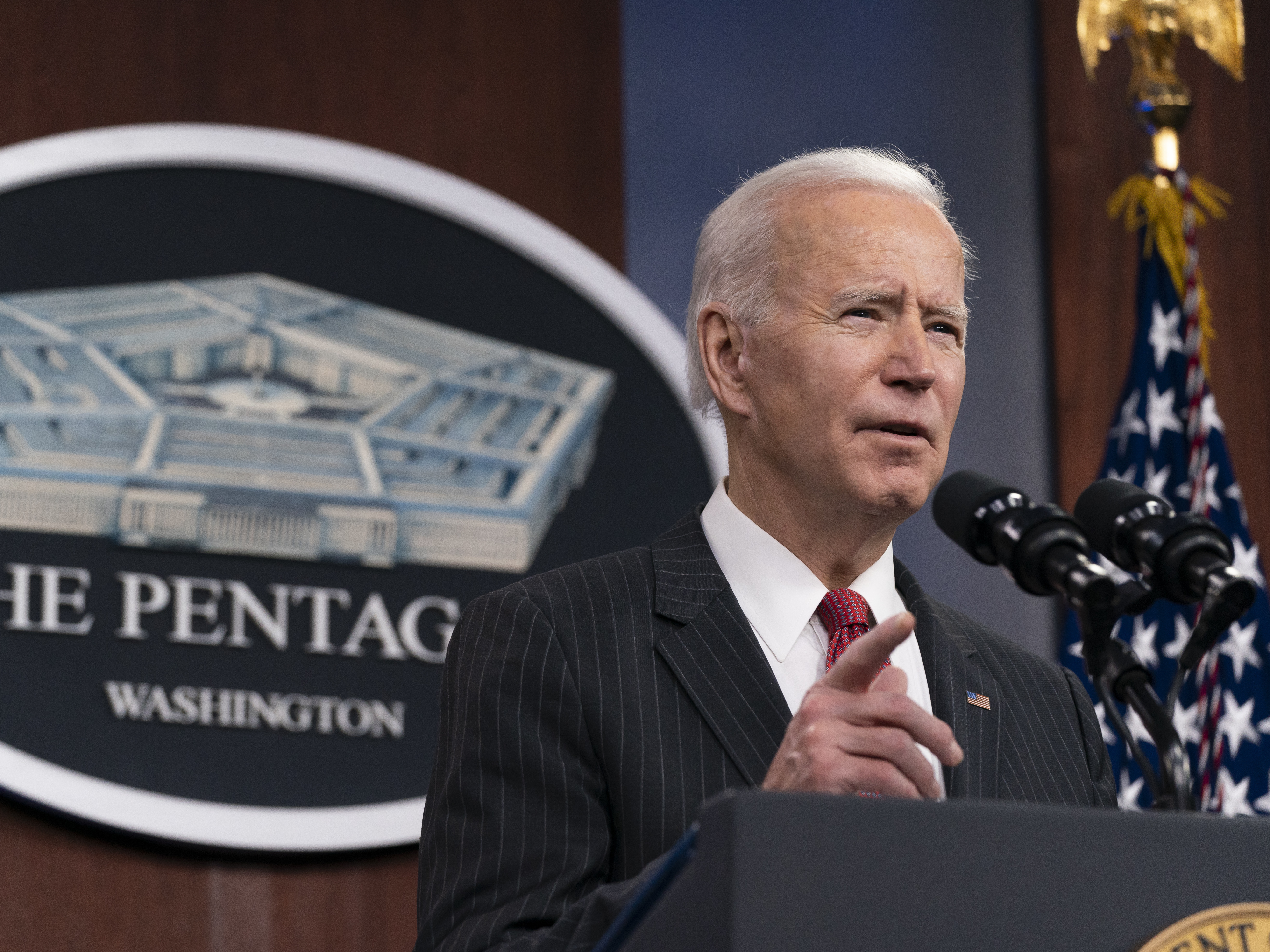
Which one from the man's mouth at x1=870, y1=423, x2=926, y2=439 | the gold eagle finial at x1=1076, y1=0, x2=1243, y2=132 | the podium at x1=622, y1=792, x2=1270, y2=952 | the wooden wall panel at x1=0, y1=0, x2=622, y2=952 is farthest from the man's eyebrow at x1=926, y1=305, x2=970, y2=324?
the gold eagle finial at x1=1076, y1=0, x2=1243, y2=132

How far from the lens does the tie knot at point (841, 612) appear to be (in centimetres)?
167

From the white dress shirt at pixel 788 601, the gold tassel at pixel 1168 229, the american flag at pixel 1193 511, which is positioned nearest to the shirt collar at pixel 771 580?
the white dress shirt at pixel 788 601

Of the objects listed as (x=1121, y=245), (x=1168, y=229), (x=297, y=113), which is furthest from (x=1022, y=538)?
(x=1121, y=245)

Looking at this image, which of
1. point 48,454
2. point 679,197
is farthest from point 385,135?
point 48,454

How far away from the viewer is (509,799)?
1416 mm

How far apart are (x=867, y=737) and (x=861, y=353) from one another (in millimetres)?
629

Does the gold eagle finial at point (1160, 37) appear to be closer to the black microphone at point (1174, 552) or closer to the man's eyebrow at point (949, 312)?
the man's eyebrow at point (949, 312)

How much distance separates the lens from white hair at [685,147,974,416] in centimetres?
177

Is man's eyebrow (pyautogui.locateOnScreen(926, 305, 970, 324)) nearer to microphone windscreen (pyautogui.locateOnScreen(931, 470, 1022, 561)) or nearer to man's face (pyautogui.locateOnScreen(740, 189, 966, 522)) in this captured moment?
man's face (pyautogui.locateOnScreen(740, 189, 966, 522))

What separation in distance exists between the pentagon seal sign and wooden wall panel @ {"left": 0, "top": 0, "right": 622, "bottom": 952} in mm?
2204

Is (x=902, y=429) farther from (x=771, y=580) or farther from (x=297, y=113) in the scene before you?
(x=297, y=113)

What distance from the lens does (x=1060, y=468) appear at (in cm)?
380

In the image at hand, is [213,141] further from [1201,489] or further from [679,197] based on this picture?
[1201,489]

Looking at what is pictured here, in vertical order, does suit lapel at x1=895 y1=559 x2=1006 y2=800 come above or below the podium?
below
